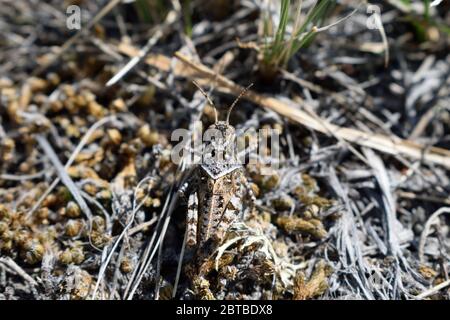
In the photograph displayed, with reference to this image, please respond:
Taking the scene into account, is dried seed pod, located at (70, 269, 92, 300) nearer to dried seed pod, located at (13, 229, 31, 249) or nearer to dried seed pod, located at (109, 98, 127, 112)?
dried seed pod, located at (13, 229, 31, 249)

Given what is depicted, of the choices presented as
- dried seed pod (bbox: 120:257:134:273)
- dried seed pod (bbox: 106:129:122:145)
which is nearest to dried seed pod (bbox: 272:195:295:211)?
dried seed pod (bbox: 120:257:134:273)

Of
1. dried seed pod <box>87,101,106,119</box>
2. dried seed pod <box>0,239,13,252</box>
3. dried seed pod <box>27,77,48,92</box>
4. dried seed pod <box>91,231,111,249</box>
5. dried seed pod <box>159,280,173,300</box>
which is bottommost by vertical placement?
dried seed pod <box>159,280,173,300</box>

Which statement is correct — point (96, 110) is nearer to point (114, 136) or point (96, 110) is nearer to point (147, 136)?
point (114, 136)

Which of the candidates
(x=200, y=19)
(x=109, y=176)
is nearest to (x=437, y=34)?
(x=200, y=19)

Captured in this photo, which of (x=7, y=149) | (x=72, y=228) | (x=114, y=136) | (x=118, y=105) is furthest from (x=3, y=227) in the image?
(x=118, y=105)

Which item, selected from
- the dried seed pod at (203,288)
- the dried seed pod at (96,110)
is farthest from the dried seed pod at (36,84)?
the dried seed pod at (203,288)

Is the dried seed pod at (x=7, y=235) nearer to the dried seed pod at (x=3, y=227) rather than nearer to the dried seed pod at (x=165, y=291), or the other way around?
the dried seed pod at (x=3, y=227)

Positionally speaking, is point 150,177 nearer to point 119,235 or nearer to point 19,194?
point 119,235
